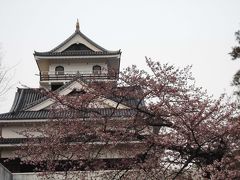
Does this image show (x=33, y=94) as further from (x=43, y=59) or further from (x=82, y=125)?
(x=82, y=125)

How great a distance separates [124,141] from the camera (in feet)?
29.1

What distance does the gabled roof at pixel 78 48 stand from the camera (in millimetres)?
25984

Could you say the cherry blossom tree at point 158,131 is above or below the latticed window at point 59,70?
below

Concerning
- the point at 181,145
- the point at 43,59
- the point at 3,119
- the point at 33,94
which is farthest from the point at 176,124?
the point at 43,59

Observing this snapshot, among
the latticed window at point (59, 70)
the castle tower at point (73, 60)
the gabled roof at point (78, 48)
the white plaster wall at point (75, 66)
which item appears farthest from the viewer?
the white plaster wall at point (75, 66)

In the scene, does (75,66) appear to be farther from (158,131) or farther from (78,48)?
(158,131)

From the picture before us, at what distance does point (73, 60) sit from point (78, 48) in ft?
3.73

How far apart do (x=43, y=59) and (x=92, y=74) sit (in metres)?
3.57

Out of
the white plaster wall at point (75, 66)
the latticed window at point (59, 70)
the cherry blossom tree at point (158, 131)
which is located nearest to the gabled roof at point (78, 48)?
the white plaster wall at point (75, 66)

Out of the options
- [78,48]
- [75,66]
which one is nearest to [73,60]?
[75,66]

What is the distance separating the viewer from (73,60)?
2655 cm

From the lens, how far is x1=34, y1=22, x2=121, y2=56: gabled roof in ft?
85.3

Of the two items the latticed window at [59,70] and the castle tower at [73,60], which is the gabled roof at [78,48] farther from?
the latticed window at [59,70]

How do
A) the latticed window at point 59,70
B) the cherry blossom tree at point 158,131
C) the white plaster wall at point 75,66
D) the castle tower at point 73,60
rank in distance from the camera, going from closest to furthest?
1. the cherry blossom tree at point 158,131
2. the castle tower at point 73,60
3. the latticed window at point 59,70
4. the white plaster wall at point 75,66
